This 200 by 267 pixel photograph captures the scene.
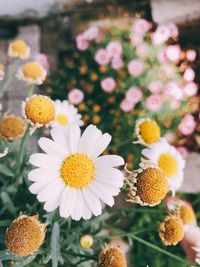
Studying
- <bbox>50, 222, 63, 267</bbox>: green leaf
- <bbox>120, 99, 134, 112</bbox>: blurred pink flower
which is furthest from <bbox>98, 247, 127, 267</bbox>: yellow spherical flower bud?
<bbox>120, 99, 134, 112</bbox>: blurred pink flower

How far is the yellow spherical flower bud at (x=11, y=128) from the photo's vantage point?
1220mm

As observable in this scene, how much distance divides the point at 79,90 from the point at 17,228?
1.16m

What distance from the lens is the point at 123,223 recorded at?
6.15ft

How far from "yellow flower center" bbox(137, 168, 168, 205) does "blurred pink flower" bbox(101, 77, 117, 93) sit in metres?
1.00

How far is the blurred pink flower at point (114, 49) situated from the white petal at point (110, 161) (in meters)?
1.06

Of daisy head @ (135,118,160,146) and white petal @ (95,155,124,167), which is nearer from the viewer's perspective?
white petal @ (95,155,124,167)

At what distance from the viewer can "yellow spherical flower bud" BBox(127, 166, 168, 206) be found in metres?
0.99

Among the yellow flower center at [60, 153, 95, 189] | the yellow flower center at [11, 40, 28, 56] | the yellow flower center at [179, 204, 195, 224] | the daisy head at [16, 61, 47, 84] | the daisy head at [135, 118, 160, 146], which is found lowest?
the yellow flower center at [179, 204, 195, 224]

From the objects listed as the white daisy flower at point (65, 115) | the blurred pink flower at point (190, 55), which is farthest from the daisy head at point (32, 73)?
the blurred pink flower at point (190, 55)

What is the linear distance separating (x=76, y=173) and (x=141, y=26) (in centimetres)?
118

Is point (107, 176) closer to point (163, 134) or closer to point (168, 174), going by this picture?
point (168, 174)

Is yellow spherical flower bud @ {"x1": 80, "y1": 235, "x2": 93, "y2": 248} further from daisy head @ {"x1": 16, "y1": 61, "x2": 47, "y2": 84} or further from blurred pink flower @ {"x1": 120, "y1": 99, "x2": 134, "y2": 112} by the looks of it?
blurred pink flower @ {"x1": 120, "y1": 99, "x2": 134, "y2": 112}

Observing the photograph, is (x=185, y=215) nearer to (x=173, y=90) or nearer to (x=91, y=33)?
(x=173, y=90)

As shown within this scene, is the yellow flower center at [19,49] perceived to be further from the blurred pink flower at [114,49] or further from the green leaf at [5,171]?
the blurred pink flower at [114,49]
